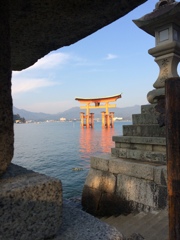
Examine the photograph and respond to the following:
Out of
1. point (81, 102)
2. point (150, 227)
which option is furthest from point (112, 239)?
point (81, 102)

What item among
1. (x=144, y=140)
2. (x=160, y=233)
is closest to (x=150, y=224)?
(x=160, y=233)

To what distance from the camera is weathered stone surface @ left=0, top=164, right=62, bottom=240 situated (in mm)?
1046

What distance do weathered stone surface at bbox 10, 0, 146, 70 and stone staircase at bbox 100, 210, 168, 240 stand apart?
3.28 meters

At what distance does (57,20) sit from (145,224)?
3953 millimetres

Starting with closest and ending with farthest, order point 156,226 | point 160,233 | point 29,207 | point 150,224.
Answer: point 29,207 < point 160,233 < point 156,226 < point 150,224

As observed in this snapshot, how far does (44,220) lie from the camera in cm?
114

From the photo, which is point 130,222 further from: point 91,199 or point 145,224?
point 91,199

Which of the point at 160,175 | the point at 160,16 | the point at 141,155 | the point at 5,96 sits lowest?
the point at 160,175

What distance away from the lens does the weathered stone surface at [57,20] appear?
128 cm

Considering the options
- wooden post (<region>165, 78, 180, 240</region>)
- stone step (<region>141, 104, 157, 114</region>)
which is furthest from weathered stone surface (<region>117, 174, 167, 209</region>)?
wooden post (<region>165, 78, 180, 240</region>)

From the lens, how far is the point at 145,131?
550cm

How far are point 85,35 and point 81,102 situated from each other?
46764 millimetres

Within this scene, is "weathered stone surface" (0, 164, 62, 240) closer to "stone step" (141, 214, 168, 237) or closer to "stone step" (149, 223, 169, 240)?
"stone step" (149, 223, 169, 240)

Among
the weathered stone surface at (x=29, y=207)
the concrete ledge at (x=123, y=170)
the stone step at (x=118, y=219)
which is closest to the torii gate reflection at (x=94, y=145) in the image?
the concrete ledge at (x=123, y=170)
